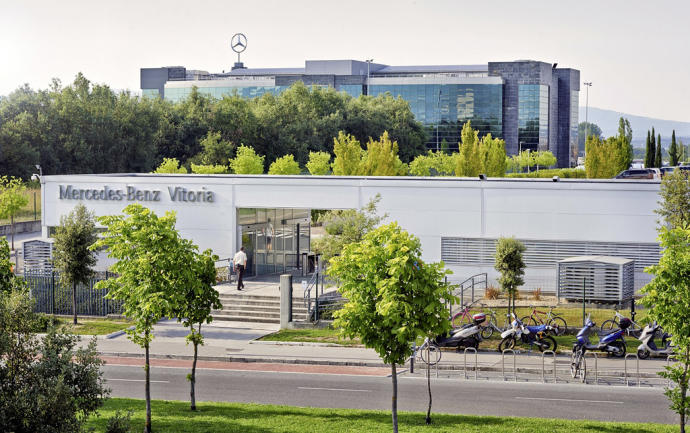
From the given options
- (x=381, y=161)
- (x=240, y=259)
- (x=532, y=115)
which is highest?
(x=532, y=115)

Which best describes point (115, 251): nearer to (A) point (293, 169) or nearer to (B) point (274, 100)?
(A) point (293, 169)

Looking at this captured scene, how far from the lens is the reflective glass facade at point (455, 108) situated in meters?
119

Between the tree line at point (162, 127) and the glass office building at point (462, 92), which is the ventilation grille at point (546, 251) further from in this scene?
the glass office building at point (462, 92)

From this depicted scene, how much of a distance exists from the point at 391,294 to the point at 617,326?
1494 cm

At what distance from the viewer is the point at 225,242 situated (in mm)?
38562

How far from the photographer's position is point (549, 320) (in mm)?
28797

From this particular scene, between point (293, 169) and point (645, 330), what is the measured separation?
46.1m

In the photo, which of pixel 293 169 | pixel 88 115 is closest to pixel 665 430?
pixel 293 169

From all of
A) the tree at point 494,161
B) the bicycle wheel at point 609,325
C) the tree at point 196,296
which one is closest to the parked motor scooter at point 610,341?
the bicycle wheel at point 609,325

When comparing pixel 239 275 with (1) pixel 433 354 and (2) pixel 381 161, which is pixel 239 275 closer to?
(1) pixel 433 354

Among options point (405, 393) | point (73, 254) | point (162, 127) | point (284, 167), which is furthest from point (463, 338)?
point (162, 127)

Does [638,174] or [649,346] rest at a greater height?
[638,174]

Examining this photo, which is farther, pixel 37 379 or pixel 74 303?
pixel 74 303

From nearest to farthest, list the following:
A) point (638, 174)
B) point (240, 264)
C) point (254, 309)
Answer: point (254, 309) → point (240, 264) → point (638, 174)
